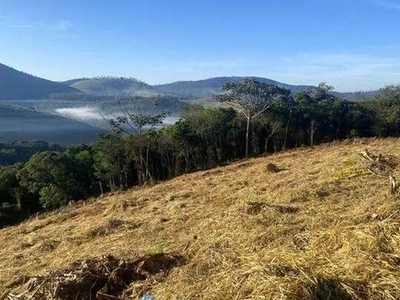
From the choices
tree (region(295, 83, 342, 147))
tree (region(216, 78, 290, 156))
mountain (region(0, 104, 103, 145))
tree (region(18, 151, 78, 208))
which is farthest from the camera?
mountain (region(0, 104, 103, 145))

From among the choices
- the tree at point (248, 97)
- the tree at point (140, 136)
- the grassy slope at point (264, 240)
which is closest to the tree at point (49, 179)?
the tree at point (140, 136)

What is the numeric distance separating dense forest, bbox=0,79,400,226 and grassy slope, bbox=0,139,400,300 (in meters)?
20.9

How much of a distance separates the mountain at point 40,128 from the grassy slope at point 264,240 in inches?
3946

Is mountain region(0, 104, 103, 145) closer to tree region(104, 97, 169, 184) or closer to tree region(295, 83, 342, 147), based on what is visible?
tree region(295, 83, 342, 147)

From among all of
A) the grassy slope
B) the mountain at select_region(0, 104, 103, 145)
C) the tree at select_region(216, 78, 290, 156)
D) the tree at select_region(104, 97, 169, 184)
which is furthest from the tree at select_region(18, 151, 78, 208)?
the mountain at select_region(0, 104, 103, 145)

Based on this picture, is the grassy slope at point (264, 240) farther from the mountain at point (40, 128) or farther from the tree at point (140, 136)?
the mountain at point (40, 128)

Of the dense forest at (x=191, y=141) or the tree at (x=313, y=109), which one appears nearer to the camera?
the dense forest at (x=191, y=141)

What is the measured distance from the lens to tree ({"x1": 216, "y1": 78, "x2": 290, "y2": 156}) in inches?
1540

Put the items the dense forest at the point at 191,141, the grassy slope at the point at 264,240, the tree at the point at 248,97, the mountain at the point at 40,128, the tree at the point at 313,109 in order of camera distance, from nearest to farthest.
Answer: the grassy slope at the point at 264,240
the dense forest at the point at 191,141
the tree at the point at 248,97
the tree at the point at 313,109
the mountain at the point at 40,128

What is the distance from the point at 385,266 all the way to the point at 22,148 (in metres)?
66.0

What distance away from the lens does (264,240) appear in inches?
197

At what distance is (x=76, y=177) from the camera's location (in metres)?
33.2

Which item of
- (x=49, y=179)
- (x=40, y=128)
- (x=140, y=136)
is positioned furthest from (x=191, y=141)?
(x=40, y=128)

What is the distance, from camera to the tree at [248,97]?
39.1 meters
